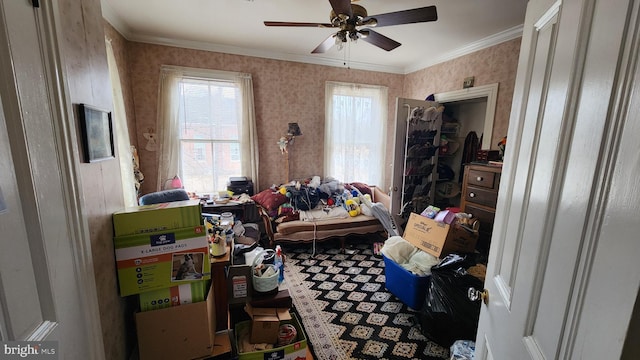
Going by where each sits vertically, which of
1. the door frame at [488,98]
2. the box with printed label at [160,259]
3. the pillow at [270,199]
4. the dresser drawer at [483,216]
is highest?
the door frame at [488,98]

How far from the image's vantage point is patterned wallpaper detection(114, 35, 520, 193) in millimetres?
2986

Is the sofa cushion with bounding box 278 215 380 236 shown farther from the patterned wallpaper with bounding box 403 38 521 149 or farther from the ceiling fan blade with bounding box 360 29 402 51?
the ceiling fan blade with bounding box 360 29 402 51

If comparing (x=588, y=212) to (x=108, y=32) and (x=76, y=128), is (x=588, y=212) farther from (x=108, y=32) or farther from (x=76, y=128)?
(x=108, y=32)

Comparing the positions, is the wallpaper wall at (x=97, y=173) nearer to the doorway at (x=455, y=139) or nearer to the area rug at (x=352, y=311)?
the area rug at (x=352, y=311)

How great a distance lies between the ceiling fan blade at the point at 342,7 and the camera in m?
1.68

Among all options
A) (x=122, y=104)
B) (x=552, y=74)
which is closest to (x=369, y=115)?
(x=122, y=104)

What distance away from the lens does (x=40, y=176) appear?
645mm

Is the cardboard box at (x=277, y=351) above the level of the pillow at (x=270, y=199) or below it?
below

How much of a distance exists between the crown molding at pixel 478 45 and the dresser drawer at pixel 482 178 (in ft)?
5.02

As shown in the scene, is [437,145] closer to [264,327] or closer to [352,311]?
[352,311]

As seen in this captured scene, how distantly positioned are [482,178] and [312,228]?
6.33 ft

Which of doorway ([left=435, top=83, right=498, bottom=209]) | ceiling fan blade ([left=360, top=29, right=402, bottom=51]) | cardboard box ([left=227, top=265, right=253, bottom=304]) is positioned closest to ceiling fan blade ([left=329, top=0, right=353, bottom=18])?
ceiling fan blade ([left=360, top=29, right=402, bottom=51])

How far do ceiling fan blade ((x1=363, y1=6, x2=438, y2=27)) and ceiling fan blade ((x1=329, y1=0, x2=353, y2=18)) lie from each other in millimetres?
202

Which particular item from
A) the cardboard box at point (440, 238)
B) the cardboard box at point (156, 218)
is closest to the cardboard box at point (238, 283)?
the cardboard box at point (156, 218)
